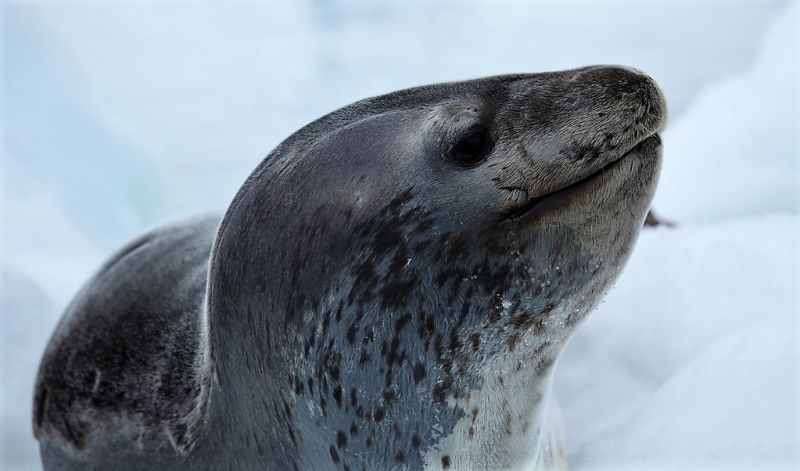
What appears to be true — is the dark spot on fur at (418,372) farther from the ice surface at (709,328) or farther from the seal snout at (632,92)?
the ice surface at (709,328)

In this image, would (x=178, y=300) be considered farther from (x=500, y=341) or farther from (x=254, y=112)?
(x=254, y=112)

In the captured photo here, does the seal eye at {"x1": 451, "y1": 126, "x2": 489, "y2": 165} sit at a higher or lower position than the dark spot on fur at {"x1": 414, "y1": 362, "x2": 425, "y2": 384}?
higher

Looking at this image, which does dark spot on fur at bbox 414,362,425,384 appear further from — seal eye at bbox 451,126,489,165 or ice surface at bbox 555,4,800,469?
ice surface at bbox 555,4,800,469

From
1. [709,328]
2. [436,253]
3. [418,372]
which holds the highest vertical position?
[709,328]

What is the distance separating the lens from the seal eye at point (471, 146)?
3.53ft

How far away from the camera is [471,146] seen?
3.54 ft

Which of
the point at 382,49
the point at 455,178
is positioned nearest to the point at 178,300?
the point at 455,178

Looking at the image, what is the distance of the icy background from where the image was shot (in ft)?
6.34

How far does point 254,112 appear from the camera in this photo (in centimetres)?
416

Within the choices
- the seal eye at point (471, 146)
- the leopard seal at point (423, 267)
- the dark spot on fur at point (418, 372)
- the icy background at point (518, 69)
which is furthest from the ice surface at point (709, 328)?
the seal eye at point (471, 146)

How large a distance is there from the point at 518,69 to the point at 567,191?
3318 millimetres

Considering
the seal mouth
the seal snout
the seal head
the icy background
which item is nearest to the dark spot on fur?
the seal head

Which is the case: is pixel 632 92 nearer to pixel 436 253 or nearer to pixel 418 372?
pixel 436 253

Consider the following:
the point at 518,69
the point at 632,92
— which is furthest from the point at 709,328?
the point at 518,69
